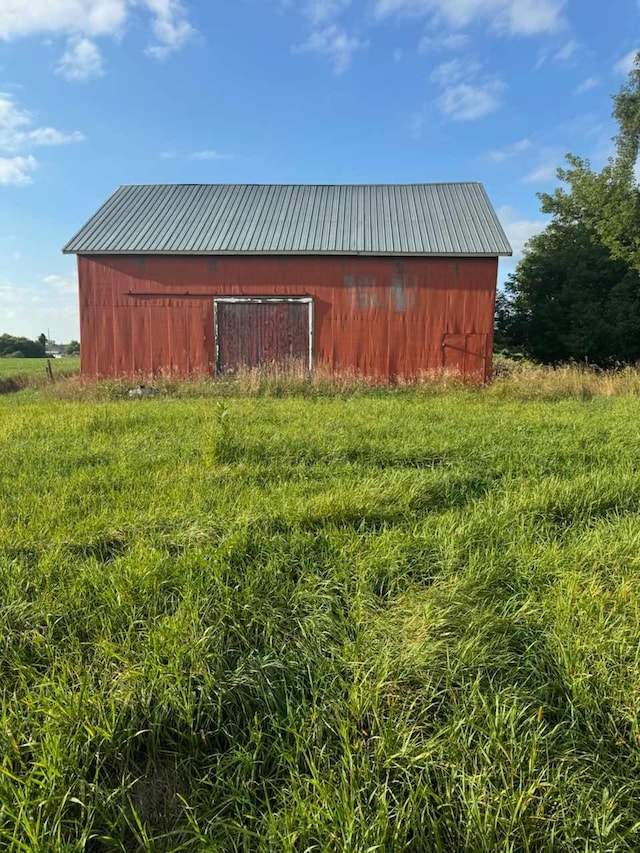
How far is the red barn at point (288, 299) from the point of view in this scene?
1218 cm

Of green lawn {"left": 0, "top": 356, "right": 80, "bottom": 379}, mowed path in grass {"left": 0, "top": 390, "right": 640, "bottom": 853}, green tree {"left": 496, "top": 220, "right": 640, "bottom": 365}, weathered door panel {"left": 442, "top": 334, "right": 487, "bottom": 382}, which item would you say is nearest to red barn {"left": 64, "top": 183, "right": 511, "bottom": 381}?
weathered door panel {"left": 442, "top": 334, "right": 487, "bottom": 382}

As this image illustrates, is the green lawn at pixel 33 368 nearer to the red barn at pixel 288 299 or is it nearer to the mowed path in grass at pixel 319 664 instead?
the red barn at pixel 288 299

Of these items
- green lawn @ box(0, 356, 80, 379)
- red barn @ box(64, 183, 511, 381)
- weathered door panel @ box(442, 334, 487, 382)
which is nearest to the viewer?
red barn @ box(64, 183, 511, 381)

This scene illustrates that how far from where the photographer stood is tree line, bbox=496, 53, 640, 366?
16016 millimetres

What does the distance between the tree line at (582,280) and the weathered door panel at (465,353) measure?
5514 millimetres

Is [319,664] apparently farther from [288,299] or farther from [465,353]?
[465,353]

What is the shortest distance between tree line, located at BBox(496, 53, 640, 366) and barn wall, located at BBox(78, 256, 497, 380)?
6.06m

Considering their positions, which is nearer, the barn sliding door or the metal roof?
the metal roof

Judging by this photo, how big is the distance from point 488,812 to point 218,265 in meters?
12.4

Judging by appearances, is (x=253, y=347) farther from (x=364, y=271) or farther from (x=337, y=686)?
(x=337, y=686)

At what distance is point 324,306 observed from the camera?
12305mm

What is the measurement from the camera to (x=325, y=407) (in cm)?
781

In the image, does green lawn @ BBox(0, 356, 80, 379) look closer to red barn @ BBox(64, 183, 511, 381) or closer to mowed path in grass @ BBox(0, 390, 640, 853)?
red barn @ BBox(64, 183, 511, 381)

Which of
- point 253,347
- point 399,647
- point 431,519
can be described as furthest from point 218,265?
point 399,647
